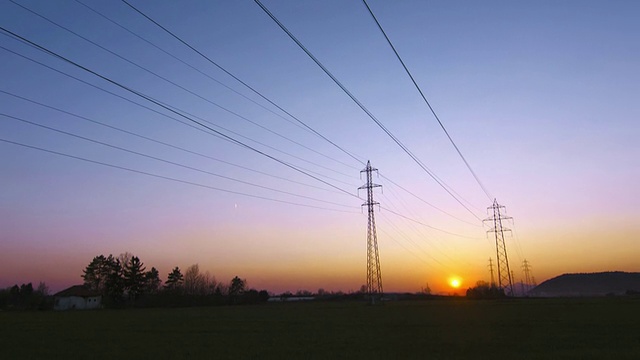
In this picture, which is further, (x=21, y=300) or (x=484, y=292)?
(x=484, y=292)

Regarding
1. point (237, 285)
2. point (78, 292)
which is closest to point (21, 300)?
point (78, 292)

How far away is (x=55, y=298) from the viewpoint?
115 meters

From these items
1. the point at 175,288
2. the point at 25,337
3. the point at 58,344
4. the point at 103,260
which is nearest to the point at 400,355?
the point at 58,344

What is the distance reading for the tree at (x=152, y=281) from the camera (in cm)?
12626

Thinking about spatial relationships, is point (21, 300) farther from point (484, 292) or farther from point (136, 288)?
point (484, 292)

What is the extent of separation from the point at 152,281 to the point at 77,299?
28.2 meters

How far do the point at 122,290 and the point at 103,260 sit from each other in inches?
1112

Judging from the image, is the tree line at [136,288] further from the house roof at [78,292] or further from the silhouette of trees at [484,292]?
the silhouette of trees at [484,292]

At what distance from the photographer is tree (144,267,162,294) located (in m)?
126

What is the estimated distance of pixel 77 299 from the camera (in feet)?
377

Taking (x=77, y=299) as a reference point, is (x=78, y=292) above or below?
above

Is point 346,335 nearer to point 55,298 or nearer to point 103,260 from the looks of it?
point 55,298

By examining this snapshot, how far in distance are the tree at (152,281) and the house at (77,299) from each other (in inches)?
462

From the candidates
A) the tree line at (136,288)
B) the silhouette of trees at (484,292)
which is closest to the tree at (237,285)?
the tree line at (136,288)
